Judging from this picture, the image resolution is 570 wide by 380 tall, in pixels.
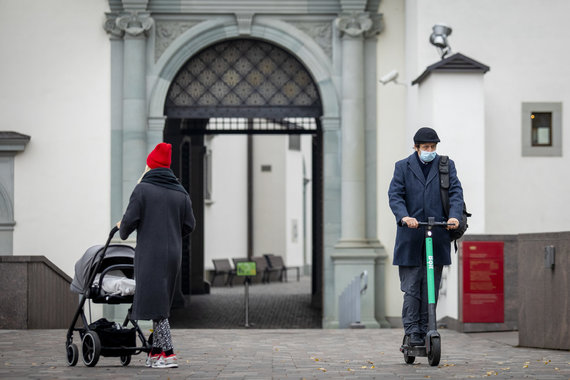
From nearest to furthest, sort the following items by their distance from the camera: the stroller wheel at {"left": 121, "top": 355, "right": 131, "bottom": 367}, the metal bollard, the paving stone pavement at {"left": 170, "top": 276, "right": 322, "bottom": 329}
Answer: the stroller wheel at {"left": 121, "top": 355, "right": 131, "bottom": 367} → the metal bollard → the paving stone pavement at {"left": 170, "top": 276, "right": 322, "bottom": 329}

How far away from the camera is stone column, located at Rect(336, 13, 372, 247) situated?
16.4m

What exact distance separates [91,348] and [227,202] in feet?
90.4

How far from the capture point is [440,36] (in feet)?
48.2

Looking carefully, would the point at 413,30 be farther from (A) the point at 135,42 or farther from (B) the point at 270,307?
(B) the point at 270,307

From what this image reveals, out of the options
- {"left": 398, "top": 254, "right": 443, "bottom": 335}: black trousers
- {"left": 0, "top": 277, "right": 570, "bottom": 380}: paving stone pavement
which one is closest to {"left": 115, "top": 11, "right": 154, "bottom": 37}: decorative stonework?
{"left": 0, "top": 277, "right": 570, "bottom": 380}: paving stone pavement

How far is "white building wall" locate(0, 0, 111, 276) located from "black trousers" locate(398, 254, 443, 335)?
29.3 ft

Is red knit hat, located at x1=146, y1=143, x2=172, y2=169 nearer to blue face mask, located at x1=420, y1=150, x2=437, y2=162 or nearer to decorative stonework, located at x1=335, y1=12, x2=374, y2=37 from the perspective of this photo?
blue face mask, located at x1=420, y1=150, x2=437, y2=162

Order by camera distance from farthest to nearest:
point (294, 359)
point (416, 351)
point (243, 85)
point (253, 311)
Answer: point (253, 311) < point (243, 85) < point (294, 359) < point (416, 351)

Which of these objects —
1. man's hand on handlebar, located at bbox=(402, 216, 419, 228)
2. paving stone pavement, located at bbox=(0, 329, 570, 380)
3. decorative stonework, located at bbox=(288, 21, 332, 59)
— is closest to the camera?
paving stone pavement, located at bbox=(0, 329, 570, 380)

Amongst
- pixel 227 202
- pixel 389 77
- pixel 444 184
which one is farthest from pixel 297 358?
pixel 227 202

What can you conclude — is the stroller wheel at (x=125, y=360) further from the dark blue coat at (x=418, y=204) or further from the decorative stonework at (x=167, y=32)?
the decorative stonework at (x=167, y=32)

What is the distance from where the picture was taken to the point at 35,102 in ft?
54.2

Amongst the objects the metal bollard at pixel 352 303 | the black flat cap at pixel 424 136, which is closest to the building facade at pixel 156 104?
the metal bollard at pixel 352 303

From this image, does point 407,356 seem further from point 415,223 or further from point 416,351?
point 415,223
